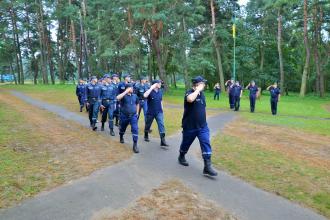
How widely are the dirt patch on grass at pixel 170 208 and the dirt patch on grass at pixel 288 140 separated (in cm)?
420

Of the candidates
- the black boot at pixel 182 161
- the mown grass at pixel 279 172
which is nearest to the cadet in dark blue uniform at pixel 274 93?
the mown grass at pixel 279 172

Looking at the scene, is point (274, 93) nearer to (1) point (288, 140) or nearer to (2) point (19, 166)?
(1) point (288, 140)

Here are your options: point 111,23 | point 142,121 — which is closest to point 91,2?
point 111,23

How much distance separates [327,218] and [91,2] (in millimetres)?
39685

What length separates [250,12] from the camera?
49.3 meters

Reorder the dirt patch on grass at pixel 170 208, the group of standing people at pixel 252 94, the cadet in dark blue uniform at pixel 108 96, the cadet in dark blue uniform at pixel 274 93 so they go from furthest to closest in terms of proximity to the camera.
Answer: the group of standing people at pixel 252 94 < the cadet in dark blue uniform at pixel 274 93 < the cadet in dark blue uniform at pixel 108 96 < the dirt patch on grass at pixel 170 208

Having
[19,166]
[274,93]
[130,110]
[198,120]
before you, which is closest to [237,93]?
[274,93]

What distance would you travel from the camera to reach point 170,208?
5711mm

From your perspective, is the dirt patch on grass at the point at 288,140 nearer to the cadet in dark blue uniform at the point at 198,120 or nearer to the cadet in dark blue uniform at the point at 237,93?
the cadet in dark blue uniform at the point at 198,120

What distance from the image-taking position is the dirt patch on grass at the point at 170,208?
17.7 feet

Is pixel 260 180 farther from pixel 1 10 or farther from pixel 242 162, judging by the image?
pixel 1 10

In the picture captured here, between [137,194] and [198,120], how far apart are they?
2.13 metres

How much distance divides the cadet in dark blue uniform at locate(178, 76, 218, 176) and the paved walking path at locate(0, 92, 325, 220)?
44cm

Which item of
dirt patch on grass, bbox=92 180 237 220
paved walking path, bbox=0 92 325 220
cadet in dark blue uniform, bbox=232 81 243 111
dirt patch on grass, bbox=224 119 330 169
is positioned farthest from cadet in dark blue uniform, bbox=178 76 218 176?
cadet in dark blue uniform, bbox=232 81 243 111
